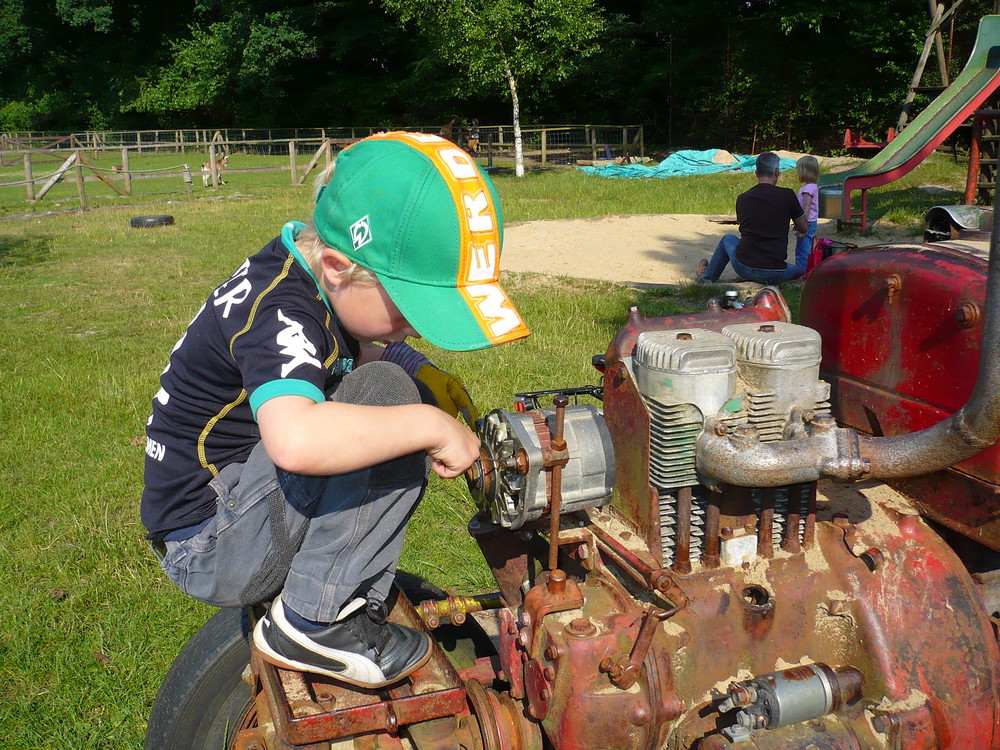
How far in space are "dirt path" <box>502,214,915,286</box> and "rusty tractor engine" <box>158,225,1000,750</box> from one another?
19.8 ft

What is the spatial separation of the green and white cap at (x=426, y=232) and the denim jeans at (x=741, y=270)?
573 centimetres

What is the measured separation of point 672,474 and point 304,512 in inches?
28.6

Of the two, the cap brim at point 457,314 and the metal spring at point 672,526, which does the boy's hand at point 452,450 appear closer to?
the cap brim at point 457,314

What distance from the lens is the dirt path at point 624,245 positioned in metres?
8.75

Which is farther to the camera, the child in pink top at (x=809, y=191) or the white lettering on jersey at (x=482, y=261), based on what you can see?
the child in pink top at (x=809, y=191)

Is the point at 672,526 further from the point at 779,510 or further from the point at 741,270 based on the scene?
the point at 741,270

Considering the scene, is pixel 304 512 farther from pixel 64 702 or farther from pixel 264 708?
pixel 64 702

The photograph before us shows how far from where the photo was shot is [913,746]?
171 cm

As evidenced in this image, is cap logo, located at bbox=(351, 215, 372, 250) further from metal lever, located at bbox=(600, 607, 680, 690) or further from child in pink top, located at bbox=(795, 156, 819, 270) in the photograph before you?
child in pink top, located at bbox=(795, 156, 819, 270)

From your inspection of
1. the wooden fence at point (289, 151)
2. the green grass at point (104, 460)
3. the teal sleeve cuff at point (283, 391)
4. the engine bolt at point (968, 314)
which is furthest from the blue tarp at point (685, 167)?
the teal sleeve cuff at point (283, 391)

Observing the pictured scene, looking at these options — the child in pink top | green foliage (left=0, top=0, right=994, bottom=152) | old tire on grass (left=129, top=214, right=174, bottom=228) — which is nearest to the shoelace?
the child in pink top

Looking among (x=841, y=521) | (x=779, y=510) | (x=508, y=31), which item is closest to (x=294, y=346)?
(x=779, y=510)

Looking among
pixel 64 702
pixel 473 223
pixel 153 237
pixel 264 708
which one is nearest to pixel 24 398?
pixel 64 702

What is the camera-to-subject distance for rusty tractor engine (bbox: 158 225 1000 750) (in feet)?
5.45
